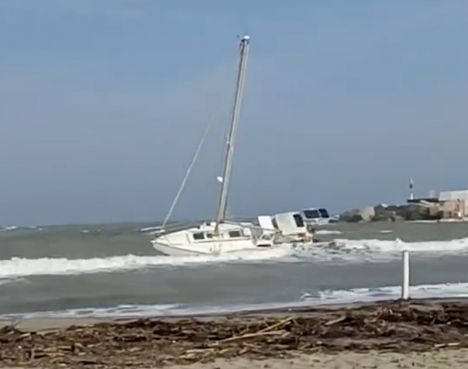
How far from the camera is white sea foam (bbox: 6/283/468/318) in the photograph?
1695 cm

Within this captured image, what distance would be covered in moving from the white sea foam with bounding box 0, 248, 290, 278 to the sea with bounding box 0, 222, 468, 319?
0.13 ft

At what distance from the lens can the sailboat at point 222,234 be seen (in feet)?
120

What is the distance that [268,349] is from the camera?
10367mm

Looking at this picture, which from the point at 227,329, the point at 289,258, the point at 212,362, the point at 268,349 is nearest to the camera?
the point at 212,362

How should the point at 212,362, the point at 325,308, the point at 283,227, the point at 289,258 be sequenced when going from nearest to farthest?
the point at 212,362 < the point at 325,308 < the point at 289,258 < the point at 283,227

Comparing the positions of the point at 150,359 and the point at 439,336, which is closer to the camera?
the point at 150,359

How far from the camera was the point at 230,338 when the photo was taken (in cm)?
1109

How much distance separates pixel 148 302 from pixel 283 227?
23606 millimetres

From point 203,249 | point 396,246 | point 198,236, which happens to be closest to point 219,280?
point 203,249

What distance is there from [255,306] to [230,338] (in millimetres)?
6622

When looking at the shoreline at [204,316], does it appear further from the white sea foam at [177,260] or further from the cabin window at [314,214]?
the cabin window at [314,214]

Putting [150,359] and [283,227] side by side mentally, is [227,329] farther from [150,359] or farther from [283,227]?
[283,227]

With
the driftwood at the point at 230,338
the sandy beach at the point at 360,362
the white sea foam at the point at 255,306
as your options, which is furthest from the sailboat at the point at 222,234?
the sandy beach at the point at 360,362

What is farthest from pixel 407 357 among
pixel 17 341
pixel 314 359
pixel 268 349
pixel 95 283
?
pixel 95 283
